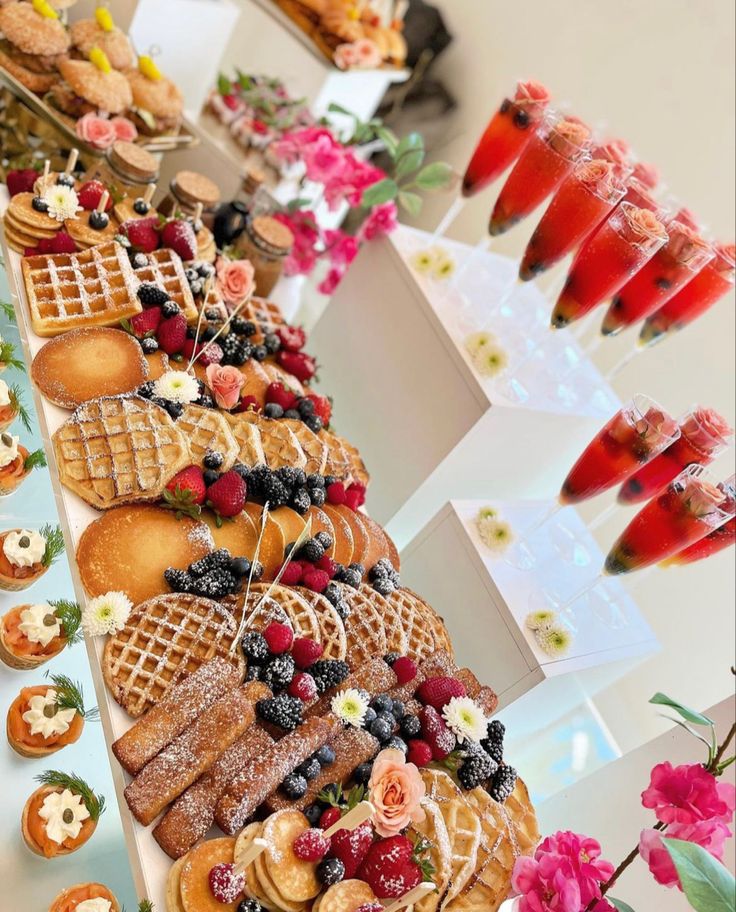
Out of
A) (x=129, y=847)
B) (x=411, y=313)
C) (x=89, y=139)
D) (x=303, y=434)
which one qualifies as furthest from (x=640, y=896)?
(x=89, y=139)

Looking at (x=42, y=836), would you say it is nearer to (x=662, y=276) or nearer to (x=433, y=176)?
(x=662, y=276)

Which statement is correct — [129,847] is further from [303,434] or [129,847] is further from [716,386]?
A: [716,386]

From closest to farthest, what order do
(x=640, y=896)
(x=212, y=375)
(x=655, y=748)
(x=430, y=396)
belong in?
(x=640, y=896), (x=655, y=748), (x=212, y=375), (x=430, y=396)

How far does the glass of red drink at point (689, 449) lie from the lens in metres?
2.01

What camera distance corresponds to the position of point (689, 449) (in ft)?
6.64

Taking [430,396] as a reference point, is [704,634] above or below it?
below

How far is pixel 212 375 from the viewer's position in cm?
204

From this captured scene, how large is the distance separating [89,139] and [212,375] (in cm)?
122

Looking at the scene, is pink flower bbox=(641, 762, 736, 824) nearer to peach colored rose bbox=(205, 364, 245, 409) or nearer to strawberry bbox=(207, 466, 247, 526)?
strawberry bbox=(207, 466, 247, 526)

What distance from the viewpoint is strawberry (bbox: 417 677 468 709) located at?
1.70 metres

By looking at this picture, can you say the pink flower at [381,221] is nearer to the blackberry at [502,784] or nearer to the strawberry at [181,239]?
the strawberry at [181,239]

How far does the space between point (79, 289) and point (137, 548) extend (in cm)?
78

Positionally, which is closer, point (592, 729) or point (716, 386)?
point (592, 729)

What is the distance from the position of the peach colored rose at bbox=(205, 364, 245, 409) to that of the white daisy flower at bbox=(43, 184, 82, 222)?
63 cm
